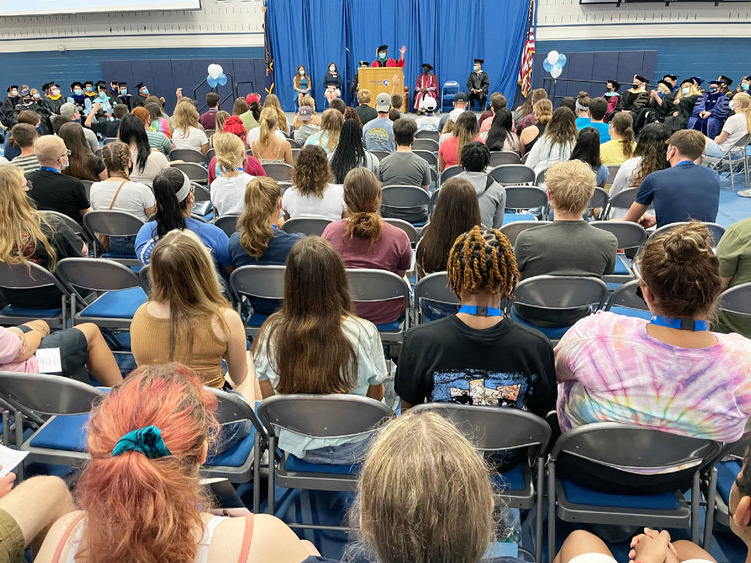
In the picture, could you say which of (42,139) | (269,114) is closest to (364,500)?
(42,139)

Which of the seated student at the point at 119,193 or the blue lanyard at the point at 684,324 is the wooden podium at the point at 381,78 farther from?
the blue lanyard at the point at 684,324

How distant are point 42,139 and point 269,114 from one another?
2.69 meters

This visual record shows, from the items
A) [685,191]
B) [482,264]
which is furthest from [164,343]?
[685,191]

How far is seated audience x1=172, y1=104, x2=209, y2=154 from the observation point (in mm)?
7371

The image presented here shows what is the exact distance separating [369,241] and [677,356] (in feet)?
5.95

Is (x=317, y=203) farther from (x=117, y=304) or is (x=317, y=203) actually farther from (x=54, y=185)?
(x=54, y=185)

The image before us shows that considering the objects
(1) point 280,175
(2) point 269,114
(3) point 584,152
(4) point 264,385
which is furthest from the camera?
(2) point 269,114

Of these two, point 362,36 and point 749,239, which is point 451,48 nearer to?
point 362,36

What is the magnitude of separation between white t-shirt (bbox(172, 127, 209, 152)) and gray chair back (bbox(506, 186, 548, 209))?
4.65 m

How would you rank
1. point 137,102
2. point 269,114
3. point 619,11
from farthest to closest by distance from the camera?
point 619,11, point 137,102, point 269,114

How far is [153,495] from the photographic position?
1032 millimetres

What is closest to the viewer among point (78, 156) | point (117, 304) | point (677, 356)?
point (677, 356)

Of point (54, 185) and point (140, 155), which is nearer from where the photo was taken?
point (54, 185)

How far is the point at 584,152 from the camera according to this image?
4746 mm
